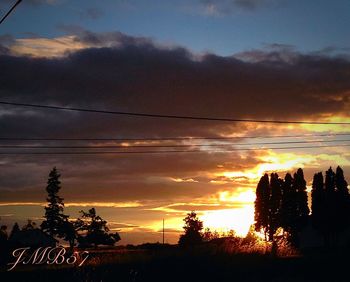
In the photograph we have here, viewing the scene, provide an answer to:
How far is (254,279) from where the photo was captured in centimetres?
3266

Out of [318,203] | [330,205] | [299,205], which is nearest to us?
[330,205]

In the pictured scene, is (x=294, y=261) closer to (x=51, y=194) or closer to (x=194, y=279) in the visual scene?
(x=194, y=279)

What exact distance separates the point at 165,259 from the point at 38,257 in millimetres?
6636

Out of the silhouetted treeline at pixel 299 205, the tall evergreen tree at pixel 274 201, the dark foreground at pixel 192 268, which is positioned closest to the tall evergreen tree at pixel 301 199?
the silhouetted treeline at pixel 299 205

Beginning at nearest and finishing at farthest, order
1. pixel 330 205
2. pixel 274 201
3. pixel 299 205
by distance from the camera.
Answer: pixel 330 205
pixel 299 205
pixel 274 201

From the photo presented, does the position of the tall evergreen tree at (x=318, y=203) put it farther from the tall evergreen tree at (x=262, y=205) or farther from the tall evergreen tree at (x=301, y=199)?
the tall evergreen tree at (x=262, y=205)

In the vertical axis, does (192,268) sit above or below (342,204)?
below

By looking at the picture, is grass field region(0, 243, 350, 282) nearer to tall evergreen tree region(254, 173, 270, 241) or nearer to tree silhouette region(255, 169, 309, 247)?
tree silhouette region(255, 169, 309, 247)

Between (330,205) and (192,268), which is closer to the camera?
(192,268)

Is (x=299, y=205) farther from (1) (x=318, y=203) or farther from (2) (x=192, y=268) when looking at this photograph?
(2) (x=192, y=268)

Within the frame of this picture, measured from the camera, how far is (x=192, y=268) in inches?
1211

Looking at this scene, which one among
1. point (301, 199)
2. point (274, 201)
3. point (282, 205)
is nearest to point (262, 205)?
point (274, 201)

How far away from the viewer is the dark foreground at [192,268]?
26841 mm

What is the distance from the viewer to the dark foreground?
26.8 m
